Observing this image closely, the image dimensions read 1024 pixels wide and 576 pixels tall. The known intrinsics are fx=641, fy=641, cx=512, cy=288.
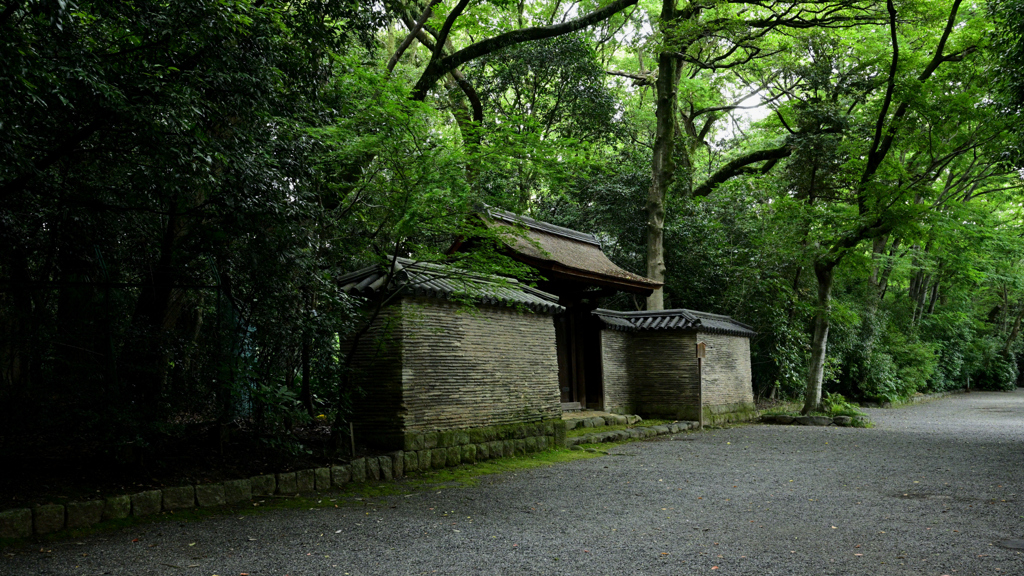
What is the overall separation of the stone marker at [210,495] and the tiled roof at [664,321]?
30.9ft

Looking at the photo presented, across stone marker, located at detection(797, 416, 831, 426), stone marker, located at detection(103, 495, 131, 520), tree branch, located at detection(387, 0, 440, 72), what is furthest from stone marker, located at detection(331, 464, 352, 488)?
stone marker, located at detection(797, 416, 831, 426)

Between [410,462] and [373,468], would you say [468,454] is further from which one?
[373,468]

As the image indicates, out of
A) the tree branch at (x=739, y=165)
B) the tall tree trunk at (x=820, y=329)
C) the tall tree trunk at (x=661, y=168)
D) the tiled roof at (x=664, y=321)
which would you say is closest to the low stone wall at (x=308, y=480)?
the tiled roof at (x=664, y=321)

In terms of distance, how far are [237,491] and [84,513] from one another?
135 cm

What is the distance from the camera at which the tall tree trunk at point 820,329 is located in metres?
15.4

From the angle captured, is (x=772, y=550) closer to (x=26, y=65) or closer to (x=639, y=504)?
(x=639, y=504)

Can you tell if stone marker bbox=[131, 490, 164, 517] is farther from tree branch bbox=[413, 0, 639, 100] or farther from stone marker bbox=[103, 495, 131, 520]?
tree branch bbox=[413, 0, 639, 100]

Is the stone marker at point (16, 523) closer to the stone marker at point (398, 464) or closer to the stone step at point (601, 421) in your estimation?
the stone marker at point (398, 464)

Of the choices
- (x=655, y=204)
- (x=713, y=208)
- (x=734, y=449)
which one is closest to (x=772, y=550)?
(x=734, y=449)

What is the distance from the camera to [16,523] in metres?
4.83

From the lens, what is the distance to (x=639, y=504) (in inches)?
255

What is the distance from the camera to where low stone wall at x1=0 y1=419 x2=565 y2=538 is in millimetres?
5039

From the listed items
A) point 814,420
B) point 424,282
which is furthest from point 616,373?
point 424,282

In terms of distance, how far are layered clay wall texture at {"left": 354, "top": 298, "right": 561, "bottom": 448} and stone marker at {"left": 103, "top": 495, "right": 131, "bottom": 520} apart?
3168 mm
